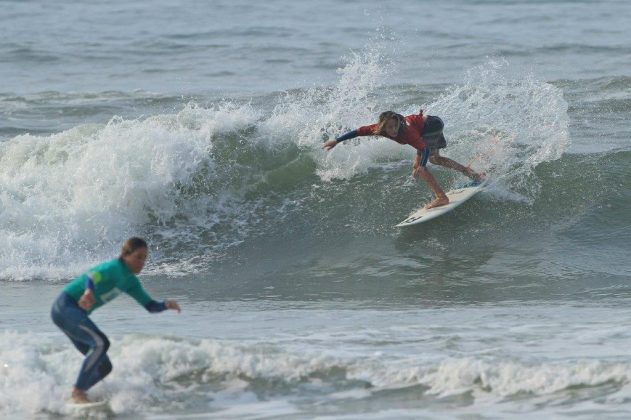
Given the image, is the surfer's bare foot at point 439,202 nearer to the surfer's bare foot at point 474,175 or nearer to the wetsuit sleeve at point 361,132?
the surfer's bare foot at point 474,175

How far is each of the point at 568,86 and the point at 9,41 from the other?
51.9 feet

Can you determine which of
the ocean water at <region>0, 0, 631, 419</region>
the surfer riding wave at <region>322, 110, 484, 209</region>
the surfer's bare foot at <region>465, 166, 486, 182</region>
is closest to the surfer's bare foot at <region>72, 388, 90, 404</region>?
the ocean water at <region>0, 0, 631, 419</region>

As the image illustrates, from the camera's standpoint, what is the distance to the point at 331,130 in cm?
1528

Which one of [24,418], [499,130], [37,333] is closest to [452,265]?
[499,130]

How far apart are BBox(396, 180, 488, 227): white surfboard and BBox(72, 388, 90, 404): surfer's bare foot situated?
6.27 m

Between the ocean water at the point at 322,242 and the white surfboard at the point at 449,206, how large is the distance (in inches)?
5.7

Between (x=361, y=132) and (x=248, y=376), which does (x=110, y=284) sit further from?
(x=361, y=132)

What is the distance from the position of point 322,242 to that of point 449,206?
1592mm

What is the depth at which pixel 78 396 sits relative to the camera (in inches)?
287

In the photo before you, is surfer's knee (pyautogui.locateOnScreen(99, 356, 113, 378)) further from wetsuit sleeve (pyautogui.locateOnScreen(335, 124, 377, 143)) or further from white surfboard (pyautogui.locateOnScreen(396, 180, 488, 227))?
white surfboard (pyautogui.locateOnScreen(396, 180, 488, 227))

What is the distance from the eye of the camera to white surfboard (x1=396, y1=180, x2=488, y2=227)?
12.8m

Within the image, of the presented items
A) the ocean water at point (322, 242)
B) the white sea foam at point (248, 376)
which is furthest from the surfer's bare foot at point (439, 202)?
the white sea foam at point (248, 376)

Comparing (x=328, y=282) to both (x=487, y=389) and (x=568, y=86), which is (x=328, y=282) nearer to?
(x=487, y=389)

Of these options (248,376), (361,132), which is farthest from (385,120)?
(248,376)
